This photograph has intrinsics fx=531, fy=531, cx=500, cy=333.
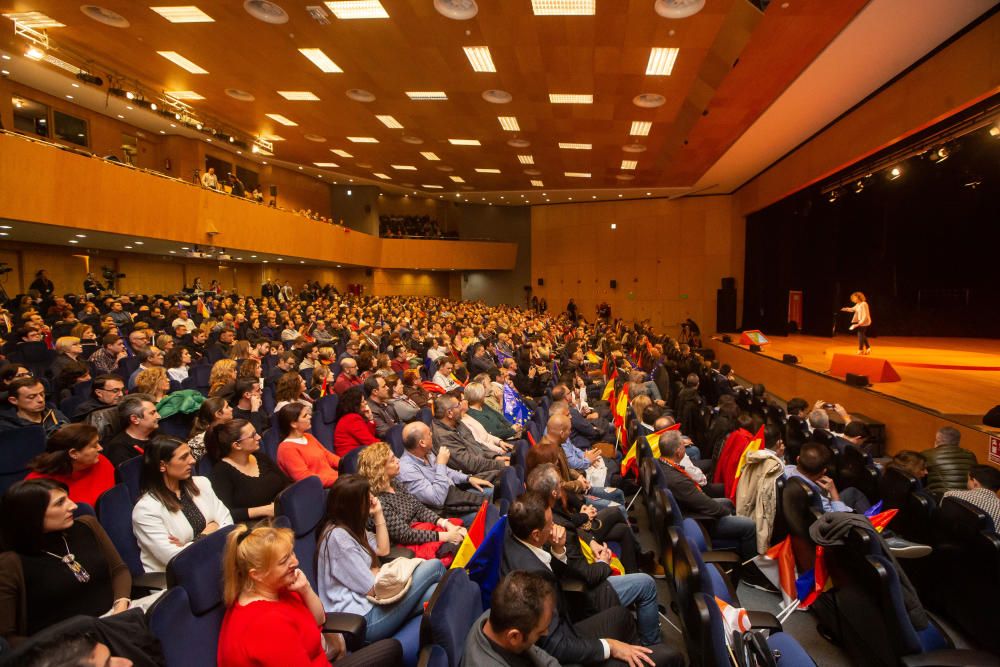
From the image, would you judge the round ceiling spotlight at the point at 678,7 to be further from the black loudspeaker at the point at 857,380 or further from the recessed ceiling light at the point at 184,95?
the recessed ceiling light at the point at 184,95

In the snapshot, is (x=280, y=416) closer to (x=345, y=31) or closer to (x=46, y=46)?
(x=345, y=31)

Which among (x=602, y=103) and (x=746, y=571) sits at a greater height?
(x=602, y=103)

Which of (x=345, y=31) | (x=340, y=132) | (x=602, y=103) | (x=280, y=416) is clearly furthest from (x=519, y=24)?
(x=340, y=132)

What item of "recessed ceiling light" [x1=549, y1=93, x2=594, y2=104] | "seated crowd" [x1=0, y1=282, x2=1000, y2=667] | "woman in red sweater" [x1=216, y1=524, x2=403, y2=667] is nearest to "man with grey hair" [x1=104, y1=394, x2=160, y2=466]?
"seated crowd" [x1=0, y1=282, x2=1000, y2=667]

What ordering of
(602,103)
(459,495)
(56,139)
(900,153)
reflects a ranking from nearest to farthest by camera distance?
(459,495) < (900,153) < (602,103) < (56,139)

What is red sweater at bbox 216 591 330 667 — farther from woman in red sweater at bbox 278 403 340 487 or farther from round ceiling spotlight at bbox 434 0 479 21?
round ceiling spotlight at bbox 434 0 479 21

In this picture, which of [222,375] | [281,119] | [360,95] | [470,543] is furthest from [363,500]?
[281,119]

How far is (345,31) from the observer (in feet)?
24.2

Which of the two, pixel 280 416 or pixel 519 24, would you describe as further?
pixel 519 24

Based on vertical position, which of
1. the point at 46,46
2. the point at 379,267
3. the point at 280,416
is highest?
the point at 46,46

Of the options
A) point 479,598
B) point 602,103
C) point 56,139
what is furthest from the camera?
point 56,139

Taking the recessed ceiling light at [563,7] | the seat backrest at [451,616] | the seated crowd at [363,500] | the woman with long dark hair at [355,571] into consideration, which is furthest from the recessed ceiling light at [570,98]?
the seat backrest at [451,616]

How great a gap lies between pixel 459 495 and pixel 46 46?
1056 cm

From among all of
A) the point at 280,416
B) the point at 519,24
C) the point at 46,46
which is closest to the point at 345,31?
the point at 519,24
